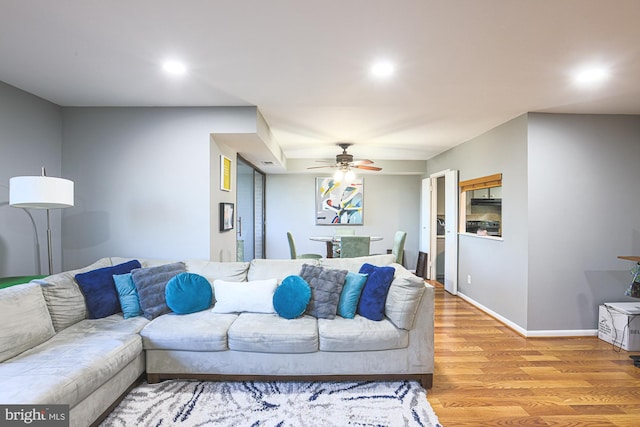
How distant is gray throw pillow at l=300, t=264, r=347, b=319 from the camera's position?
2629mm

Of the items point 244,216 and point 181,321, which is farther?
point 244,216

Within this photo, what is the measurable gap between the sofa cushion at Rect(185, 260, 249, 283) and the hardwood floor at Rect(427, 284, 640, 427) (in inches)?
71.5

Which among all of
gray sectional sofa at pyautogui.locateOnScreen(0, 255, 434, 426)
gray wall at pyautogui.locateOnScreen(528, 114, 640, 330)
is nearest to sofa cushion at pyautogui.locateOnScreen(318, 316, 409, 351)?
gray sectional sofa at pyautogui.locateOnScreen(0, 255, 434, 426)

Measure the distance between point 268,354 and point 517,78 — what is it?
A: 112 inches

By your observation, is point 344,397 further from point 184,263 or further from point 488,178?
point 488,178

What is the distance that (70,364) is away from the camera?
6.07ft

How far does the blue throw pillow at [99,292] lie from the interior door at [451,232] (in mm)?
4481

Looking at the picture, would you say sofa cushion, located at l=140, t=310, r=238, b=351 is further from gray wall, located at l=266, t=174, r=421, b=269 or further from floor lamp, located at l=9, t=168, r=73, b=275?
gray wall, located at l=266, t=174, r=421, b=269

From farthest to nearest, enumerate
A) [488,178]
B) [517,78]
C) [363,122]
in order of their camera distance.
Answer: [488,178], [363,122], [517,78]

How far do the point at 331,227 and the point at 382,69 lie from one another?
4757mm

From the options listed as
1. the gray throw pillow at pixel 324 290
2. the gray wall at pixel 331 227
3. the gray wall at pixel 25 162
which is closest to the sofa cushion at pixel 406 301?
the gray throw pillow at pixel 324 290

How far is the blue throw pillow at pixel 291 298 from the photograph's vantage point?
260 centimetres

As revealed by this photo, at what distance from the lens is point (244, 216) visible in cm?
545

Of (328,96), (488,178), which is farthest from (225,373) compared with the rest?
(488,178)
